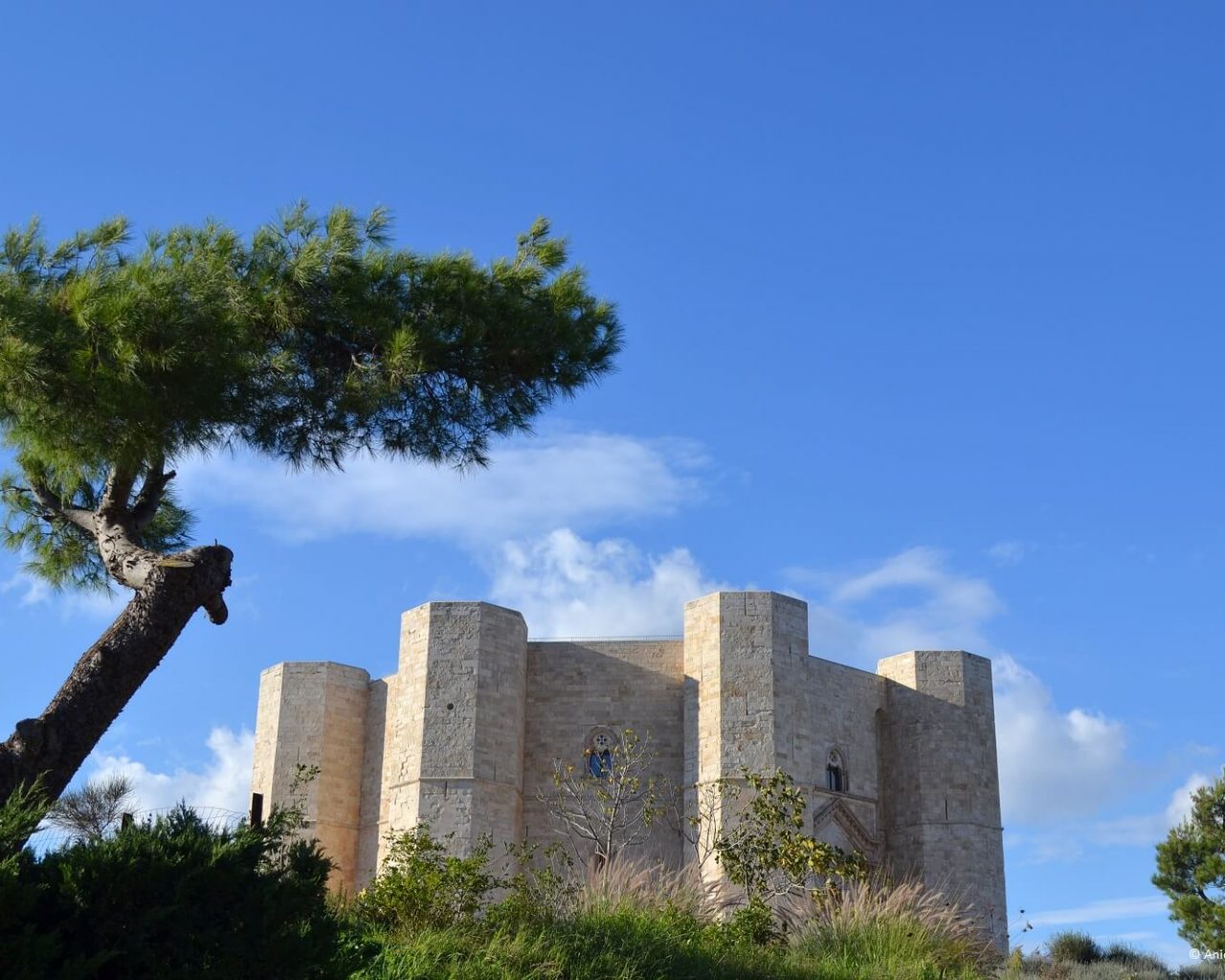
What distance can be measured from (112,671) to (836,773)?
15.8 meters

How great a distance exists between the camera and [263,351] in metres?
10.7

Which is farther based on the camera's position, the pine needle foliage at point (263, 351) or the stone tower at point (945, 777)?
the stone tower at point (945, 777)

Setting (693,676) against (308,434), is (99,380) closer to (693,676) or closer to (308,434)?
(308,434)

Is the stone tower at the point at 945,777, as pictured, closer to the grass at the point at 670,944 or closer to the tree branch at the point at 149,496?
→ the grass at the point at 670,944

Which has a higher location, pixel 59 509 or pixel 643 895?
pixel 59 509

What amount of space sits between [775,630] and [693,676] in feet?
4.76

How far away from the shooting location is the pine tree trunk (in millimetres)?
8734

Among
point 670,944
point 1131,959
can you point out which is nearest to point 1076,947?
point 1131,959

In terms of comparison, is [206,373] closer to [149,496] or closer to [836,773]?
[149,496]

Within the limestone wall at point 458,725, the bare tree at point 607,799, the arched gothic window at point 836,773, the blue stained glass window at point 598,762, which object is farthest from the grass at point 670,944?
the arched gothic window at point 836,773

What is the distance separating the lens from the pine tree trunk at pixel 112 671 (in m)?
8.73

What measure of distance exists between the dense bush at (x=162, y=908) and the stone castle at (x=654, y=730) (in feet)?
48.8

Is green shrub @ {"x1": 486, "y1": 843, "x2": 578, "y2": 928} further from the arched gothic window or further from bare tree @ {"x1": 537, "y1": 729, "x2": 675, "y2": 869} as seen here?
the arched gothic window

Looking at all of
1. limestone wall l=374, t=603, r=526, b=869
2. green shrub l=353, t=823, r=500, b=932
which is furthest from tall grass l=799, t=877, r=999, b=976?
limestone wall l=374, t=603, r=526, b=869
